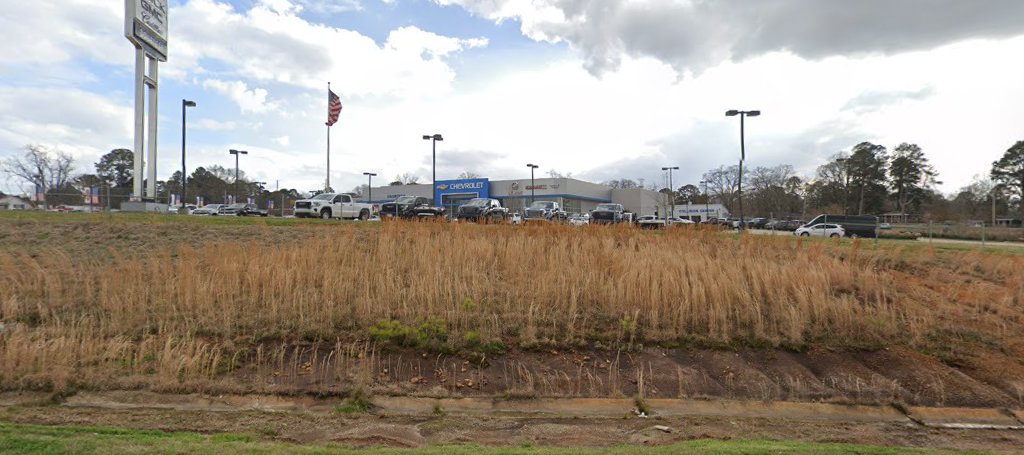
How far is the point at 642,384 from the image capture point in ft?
17.2

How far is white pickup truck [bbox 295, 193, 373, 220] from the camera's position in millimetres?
27578

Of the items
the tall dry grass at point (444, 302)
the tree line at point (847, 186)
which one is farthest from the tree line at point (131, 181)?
the tall dry grass at point (444, 302)

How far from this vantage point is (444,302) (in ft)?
23.2

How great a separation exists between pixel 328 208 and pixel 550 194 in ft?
139

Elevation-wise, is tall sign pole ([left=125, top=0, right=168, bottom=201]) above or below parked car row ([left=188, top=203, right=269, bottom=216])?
above

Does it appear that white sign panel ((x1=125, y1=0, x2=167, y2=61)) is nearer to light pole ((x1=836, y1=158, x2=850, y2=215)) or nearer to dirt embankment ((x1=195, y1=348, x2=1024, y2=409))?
dirt embankment ((x1=195, y1=348, x2=1024, y2=409))

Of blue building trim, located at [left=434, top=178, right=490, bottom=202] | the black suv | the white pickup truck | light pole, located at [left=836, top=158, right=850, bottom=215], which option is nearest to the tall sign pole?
the white pickup truck

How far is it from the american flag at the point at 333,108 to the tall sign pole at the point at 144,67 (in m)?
13.3

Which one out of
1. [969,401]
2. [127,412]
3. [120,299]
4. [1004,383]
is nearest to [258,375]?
[127,412]

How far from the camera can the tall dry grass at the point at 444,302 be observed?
5625 mm

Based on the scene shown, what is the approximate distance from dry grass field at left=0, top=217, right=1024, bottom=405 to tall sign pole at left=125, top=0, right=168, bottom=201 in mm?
19125

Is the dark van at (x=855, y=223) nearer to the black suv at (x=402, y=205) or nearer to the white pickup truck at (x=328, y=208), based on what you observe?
the black suv at (x=402, y=205)

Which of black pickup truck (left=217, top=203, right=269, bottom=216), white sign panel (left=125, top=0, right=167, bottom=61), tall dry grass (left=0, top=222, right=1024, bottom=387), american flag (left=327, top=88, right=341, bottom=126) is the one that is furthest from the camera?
american flag (left=327, top=88, right=341, bottom=126)

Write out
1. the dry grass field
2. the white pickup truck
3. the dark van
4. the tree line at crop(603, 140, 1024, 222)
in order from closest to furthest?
the dry grass field
the white pickup truck
the dark van
the tree line at crop(603, 140, 1024, 222)
